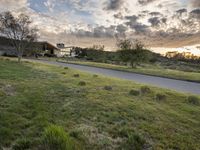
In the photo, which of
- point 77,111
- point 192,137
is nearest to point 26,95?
point 77,111

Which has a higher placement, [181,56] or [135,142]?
[181,56]

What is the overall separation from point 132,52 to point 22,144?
5146 cm

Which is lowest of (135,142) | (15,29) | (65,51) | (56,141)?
(135,142)

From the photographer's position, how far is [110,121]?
324 inches

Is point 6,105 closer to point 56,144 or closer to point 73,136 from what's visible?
point 73,136

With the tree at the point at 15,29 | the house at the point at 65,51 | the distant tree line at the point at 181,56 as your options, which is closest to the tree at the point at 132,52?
the tree at the point at 15,29

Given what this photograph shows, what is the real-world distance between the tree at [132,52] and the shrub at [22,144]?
1930 inches

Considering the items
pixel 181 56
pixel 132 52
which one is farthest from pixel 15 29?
pixel 181 56

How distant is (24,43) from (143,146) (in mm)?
44679

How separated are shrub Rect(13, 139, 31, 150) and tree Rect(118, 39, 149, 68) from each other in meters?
49.0

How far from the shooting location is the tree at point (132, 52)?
181 feet

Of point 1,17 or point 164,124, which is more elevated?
point 1,17

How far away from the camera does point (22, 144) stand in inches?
227

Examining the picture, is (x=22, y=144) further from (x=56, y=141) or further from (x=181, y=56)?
(x=181, y=56)
